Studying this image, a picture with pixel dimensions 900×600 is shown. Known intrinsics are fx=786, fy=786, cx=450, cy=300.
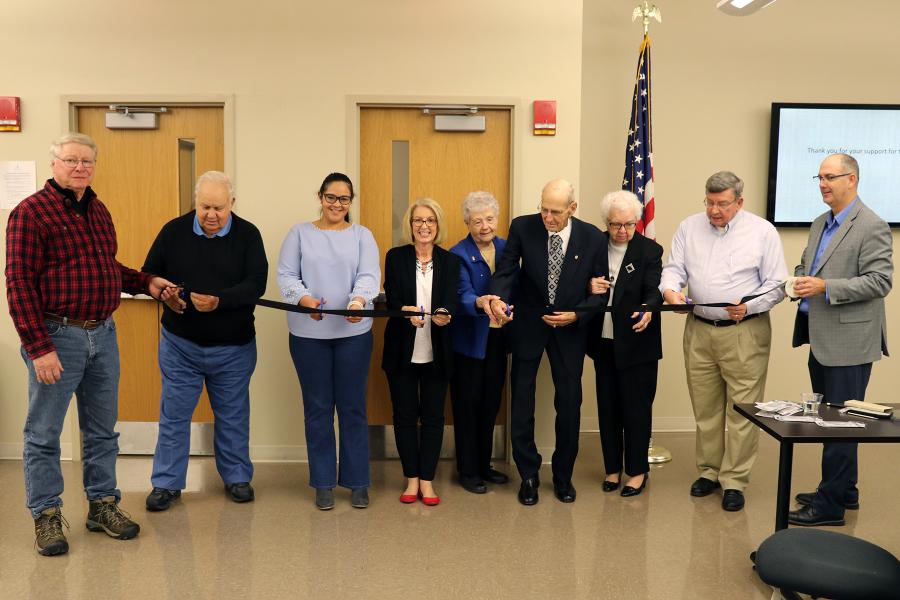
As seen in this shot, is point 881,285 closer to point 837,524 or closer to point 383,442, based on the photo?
point 837,524

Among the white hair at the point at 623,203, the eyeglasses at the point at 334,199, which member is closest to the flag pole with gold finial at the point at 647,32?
the white hair at the point at 623,203

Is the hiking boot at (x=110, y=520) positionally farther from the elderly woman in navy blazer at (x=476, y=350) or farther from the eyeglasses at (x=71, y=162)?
the elderly woman in navy blazer at (x=476, y=350)

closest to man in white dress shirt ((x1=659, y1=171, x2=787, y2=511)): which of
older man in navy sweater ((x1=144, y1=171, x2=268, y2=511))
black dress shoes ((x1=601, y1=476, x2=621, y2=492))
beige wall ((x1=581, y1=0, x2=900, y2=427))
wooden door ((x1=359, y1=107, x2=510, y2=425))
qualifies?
black dress shoes ((x1=601, y1=476, x2=621, y2=492))

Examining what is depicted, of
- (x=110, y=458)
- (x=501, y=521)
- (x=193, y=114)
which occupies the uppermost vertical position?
(x=193, y=114)

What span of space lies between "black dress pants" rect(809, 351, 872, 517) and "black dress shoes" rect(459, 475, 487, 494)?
174cm

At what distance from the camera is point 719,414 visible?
14.6 ft

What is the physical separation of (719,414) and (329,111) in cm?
297

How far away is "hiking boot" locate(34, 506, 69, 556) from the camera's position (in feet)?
11.5

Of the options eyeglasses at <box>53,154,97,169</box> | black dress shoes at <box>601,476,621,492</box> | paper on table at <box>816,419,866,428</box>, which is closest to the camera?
paper on table at <box>816,419,866,428</box>

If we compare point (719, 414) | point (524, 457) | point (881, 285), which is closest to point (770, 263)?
point (881, 285)

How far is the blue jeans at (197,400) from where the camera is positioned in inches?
163

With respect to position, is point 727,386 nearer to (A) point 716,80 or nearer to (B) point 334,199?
(B) point 334,199

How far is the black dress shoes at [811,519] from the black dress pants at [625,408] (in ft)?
2.66

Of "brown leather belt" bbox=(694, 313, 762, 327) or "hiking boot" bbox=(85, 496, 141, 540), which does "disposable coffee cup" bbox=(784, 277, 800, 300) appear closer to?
"brown leather belt" bbox=(694, 313, 762, 327)
